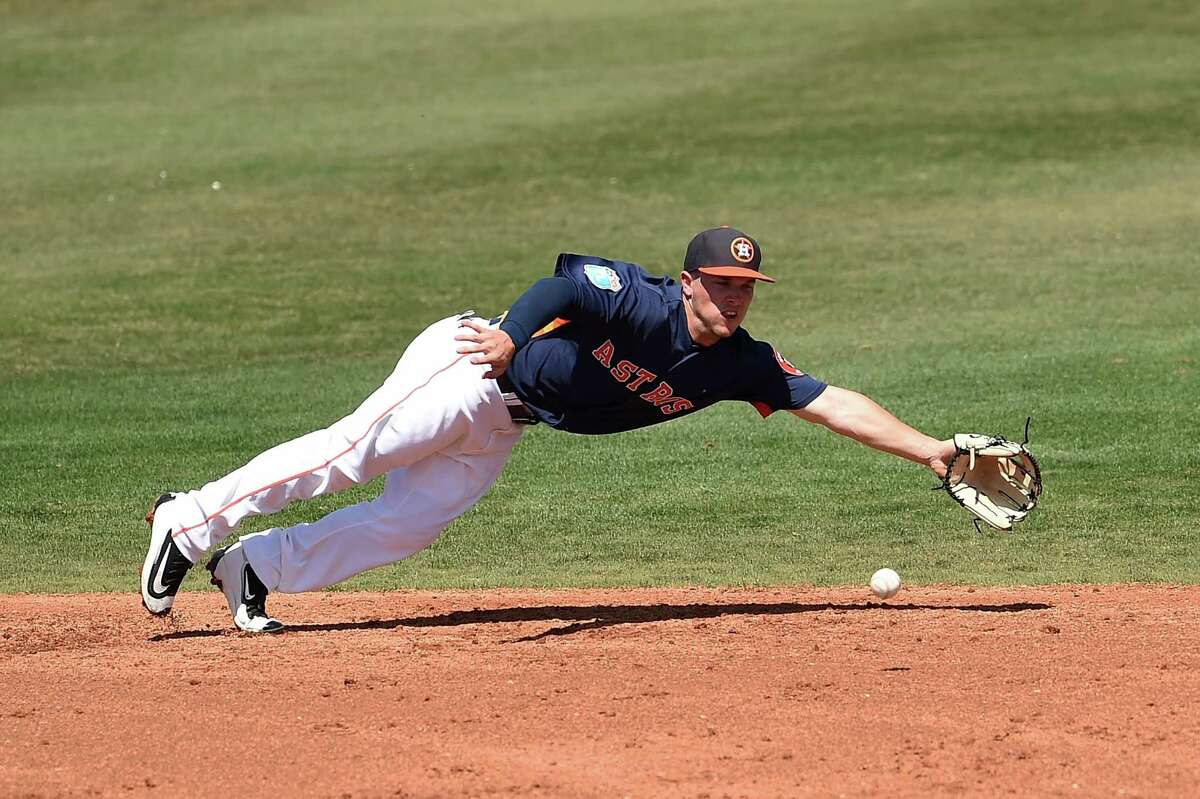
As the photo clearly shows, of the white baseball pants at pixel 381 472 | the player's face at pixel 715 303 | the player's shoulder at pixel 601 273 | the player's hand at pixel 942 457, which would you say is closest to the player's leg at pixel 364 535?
the white baseball pants at pixel 381 472

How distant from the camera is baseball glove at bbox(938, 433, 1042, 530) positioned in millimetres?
6422

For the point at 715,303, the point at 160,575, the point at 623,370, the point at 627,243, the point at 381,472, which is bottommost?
the point at 627,243

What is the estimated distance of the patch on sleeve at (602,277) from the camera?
6160 millimetres

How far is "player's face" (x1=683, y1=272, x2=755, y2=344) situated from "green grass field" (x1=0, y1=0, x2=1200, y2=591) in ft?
6.79

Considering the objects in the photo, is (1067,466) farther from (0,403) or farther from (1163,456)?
(0,403)

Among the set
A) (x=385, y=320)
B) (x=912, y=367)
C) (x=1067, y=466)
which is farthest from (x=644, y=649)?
(x=385, y=320)

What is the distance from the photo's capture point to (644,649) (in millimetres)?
6219

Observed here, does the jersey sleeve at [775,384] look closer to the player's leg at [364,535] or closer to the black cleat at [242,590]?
the player's leg at [364,535]

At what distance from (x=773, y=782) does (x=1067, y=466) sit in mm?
5586

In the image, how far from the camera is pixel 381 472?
642 centimetres

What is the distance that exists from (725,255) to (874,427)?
100 centimetres

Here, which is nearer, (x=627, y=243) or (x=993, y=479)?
(x=993, y=479)

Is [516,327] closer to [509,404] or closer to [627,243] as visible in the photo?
[509,404]

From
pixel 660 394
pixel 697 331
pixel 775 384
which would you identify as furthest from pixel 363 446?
pixel 775 384
